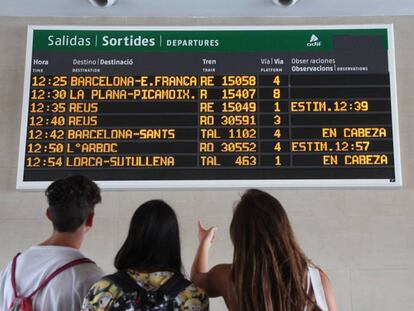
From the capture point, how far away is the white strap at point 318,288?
1.60m

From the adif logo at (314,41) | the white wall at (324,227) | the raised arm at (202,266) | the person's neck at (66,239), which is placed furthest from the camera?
the adif logo at (314,41)

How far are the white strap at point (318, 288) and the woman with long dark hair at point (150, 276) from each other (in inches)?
13.5

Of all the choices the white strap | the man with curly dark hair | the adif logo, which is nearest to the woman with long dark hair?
the man with curly dark hair

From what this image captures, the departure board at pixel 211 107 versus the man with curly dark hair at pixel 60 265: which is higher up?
the departure board at pixel 211 107

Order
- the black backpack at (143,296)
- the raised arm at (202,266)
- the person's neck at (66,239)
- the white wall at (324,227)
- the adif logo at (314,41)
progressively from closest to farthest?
the black backpack at (143,296)
the person's neck at (66,239)
the raised arm at (202,266)
the white wall at (324,227)
the adif logo at (314,41)

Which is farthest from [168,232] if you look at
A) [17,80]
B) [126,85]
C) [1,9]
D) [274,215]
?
[1,9]

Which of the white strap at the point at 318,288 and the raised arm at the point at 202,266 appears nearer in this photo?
the white strap at the point at 318,288

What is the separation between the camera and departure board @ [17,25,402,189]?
126 inches

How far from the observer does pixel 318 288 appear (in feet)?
5.29

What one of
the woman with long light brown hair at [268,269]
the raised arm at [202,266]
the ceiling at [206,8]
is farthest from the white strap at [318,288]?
the ceiling at [206,8]

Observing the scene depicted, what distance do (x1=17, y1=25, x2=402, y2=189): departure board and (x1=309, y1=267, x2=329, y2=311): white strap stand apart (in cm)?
154

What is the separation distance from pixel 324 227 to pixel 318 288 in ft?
5.51

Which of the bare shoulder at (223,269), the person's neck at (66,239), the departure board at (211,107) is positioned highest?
the departure board at (211,107)

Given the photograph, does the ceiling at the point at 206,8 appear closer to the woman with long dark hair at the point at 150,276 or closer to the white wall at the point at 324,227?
the white wall at the point at 324,227
